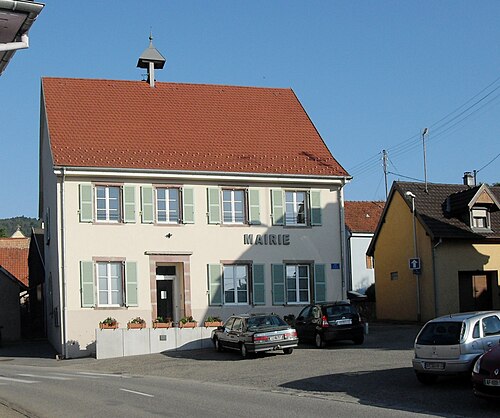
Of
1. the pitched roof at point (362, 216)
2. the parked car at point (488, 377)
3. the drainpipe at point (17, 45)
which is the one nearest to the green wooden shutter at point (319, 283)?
the parked car at point (488, 377)

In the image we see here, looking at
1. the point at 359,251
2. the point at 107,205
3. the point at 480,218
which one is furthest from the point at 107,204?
the point at 359,251

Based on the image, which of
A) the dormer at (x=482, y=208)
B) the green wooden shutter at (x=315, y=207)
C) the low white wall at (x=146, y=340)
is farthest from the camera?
the dormer at (x=482, y=208)

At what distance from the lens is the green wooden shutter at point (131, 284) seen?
105ft

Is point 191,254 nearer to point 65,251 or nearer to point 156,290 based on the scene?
point 156,290

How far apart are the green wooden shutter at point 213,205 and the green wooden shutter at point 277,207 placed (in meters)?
2.36

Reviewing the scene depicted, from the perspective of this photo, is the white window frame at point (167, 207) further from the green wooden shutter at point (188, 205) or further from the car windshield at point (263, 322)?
the car windshield at point (263, 322)

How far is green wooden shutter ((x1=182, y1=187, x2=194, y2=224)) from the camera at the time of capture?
109ft

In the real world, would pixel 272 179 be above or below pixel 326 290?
above

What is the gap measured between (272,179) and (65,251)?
893 cm

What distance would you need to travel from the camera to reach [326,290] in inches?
1367

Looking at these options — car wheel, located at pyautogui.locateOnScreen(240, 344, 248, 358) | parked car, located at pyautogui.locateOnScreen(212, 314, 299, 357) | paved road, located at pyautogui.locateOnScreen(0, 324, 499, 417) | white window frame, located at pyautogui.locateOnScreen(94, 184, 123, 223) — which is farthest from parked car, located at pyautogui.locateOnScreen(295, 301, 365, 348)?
white window frame, located at pyautogui.locateOnScreen(94, 184, 123, 223)

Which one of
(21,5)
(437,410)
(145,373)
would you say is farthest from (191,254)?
(21,5)

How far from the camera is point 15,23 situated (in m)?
9.16

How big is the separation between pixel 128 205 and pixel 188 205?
2.46m
